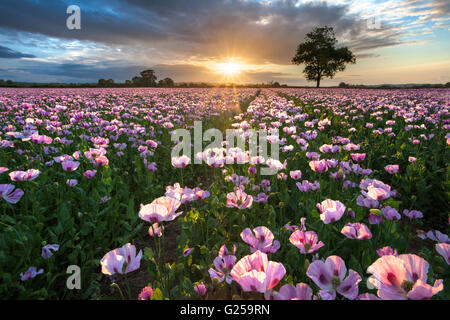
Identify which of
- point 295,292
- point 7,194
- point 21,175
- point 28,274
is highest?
point 21,175

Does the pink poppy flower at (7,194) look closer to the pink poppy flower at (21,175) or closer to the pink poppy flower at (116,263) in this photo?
the pink poppy flower at (21,175)

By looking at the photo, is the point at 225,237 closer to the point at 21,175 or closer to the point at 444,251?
the point at 444,251

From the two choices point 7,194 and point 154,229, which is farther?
point 7,194

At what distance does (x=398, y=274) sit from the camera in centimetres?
92

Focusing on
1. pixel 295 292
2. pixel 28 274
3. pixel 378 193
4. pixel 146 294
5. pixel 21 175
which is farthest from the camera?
pixel 21 175

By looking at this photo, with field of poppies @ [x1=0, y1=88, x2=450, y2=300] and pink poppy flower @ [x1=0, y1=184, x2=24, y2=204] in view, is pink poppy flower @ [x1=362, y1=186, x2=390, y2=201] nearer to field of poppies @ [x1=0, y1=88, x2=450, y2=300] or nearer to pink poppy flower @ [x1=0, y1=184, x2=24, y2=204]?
field of poppies @ [x1=0, y1=88, x2=450, y2=300]

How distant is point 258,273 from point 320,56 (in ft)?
191

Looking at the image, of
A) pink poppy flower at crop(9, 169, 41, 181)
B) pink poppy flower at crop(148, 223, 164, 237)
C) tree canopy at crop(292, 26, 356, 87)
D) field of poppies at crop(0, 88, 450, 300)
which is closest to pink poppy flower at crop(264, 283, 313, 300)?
field of poppies at crop(0, 88, 450, 300)

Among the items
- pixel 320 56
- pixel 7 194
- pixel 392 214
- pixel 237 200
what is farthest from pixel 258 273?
pixel 320 56

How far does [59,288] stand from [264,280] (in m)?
1.99

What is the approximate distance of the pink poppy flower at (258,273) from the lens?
97 cm
